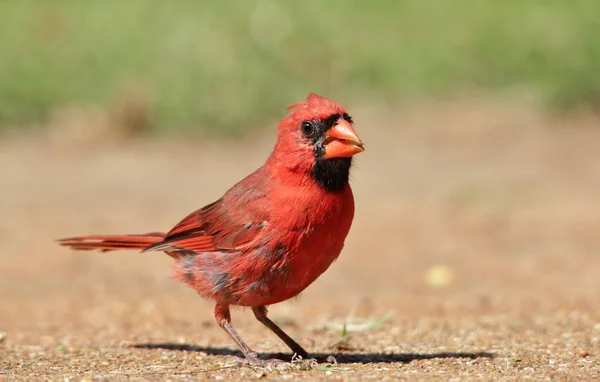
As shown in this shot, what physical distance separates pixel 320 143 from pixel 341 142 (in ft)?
0.32

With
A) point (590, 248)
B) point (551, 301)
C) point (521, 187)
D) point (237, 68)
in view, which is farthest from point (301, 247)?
point (237, 68)

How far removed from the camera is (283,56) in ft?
39.2

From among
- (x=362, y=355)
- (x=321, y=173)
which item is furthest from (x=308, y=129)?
(x=362, y=355)

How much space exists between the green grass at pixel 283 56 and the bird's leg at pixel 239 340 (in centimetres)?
608

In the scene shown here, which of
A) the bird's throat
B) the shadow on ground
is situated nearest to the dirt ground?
the shadow on ground

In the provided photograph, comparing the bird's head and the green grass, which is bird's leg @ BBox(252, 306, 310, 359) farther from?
the green grass

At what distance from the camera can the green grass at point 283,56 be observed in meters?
11.4

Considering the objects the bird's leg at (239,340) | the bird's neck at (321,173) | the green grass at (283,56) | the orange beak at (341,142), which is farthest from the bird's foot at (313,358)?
the green grass at (283,56)

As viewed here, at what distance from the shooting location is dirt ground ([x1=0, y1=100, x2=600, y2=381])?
5.18 m

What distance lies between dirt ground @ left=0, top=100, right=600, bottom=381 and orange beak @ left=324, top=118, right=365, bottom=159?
92cm

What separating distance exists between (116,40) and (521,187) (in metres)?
5.21

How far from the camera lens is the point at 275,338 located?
6.06 metres

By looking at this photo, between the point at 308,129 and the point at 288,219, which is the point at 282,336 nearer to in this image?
the point at 288,219

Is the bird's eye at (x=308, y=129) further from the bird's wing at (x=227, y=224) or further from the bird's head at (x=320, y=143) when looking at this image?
the bird's wing at (x=227, y=224)
